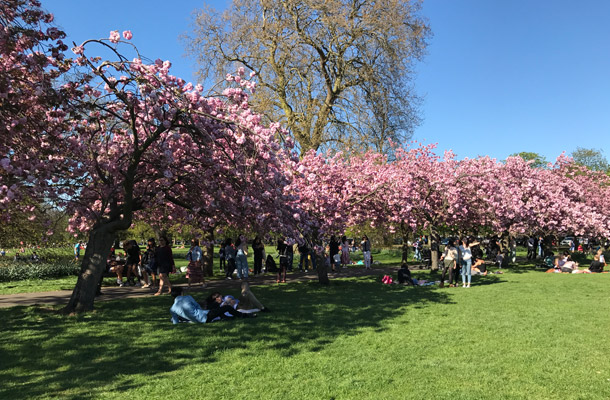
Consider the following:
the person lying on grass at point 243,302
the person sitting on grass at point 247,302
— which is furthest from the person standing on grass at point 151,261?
the person sitting on grass at point 247,302

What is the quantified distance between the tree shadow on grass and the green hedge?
12194mm

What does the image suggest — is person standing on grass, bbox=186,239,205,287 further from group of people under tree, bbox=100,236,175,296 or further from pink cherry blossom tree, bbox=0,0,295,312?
pink cherry blossom tree, bbox=0,0,295,312

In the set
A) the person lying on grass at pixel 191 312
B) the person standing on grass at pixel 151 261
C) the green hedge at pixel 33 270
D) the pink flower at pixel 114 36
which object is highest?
the pink flower at pixel 114 36

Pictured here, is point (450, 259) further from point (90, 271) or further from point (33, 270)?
point (33, 270)

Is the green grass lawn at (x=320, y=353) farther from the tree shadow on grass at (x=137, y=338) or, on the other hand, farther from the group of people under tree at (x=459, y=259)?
Result: the group of people under tree at (x=459, y=259)

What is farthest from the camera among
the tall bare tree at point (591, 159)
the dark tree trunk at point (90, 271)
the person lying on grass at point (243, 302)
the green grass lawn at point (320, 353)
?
the tall bare tree at point (591, 159)

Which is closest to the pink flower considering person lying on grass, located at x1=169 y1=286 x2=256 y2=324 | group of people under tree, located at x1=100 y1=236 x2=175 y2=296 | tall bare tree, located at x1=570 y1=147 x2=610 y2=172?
person lying on grass, located at x1=169 y1=286 x2=256 y2=324

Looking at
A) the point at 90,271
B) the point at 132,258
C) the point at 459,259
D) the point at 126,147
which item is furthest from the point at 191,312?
the point at 459,259

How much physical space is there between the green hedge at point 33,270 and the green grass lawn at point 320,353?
1259cm

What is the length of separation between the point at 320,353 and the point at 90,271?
6.33 metres

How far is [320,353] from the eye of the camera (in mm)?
6660

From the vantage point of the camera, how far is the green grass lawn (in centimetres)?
516

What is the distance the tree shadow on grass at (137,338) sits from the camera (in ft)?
18.4

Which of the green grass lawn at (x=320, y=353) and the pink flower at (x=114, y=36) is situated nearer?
the green grass lawn at (x=320, y=353)
